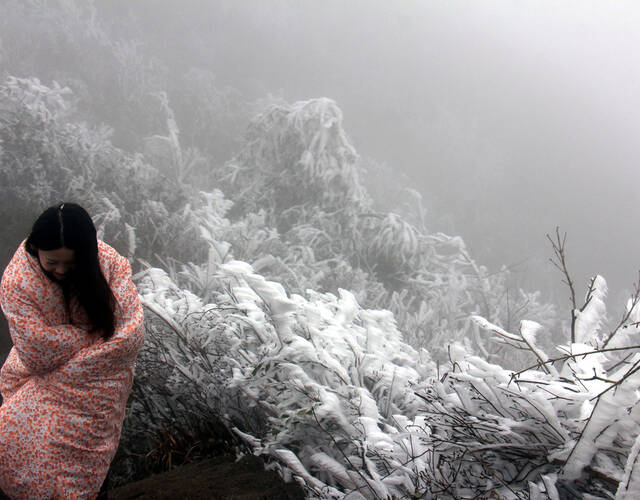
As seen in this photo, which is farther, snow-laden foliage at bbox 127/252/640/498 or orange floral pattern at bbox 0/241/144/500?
orange floral pattern at bbox 0/241/144/500

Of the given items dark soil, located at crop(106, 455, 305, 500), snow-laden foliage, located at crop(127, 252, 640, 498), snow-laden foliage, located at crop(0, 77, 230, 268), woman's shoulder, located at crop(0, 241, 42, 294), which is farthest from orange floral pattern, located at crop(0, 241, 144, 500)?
snow-laden foliage, located at crop(0, 77, 230, 268)

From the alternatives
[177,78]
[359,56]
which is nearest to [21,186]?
[177,78]

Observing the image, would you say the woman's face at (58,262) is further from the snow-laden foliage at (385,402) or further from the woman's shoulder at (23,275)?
the snow-laden foliage at (385,402)

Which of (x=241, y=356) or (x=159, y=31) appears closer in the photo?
(x=241, y=356)

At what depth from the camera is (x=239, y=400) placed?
8.82ft

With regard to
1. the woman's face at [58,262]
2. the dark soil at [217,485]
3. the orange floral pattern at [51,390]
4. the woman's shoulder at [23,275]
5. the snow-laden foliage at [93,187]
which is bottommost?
the snow-laden foliage at [93,187]

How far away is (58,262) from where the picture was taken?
5.50ft

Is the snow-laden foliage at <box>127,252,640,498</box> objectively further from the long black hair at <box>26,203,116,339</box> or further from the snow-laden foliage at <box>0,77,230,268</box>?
the snow-laden foliage at <box>0,77,230,268</box>

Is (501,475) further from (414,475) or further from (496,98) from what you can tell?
(496,98)

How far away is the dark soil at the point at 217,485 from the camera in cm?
204

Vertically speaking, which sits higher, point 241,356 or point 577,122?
point 577,122

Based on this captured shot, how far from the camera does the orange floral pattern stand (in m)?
1.70

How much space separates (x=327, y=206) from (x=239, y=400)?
6.49 m

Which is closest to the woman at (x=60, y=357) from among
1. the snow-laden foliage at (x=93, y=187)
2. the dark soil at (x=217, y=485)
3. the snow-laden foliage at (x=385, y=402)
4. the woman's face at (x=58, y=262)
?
the woman's face at (x=58, y=262)
